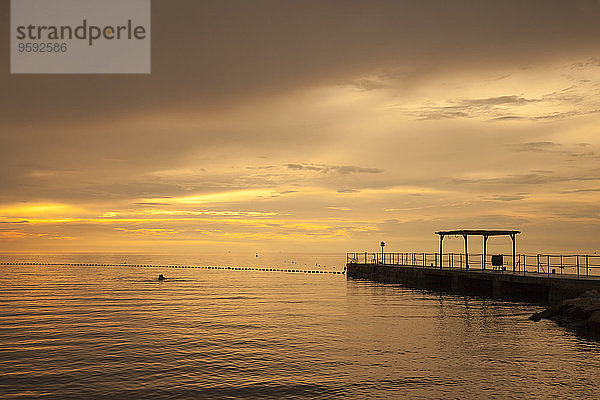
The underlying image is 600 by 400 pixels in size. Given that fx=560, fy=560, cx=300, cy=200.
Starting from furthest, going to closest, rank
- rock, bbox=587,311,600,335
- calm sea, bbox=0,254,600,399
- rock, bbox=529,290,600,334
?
rock, bbox=529,290,600,334 → rock, bbox=587,311,600,335 → calm sea, bbox=0,254,600,399

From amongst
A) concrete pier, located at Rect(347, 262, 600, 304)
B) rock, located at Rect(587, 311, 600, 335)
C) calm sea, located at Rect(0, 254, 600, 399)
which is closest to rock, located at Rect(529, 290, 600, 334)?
rock, located at Rect(587, 311, 600, 335)

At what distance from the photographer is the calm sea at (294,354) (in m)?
20.8

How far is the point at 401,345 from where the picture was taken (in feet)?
97.2

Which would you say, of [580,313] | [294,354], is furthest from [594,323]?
[294,354]

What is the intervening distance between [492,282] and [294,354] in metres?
36.1

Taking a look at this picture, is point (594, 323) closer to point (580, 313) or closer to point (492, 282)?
point (580, 313)

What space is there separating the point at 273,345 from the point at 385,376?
8728 mm

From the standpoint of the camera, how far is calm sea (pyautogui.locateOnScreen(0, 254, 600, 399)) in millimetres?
20844

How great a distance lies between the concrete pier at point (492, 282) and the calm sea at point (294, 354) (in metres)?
2.68

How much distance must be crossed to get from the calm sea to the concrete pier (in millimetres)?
2682

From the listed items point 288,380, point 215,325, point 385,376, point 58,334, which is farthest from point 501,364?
point 58,334

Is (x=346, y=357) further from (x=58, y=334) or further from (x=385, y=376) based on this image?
(x=58, y=334)

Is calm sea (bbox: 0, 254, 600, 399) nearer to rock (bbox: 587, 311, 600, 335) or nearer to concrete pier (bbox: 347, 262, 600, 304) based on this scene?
rock (bbox: 587, 311, 600, 335)

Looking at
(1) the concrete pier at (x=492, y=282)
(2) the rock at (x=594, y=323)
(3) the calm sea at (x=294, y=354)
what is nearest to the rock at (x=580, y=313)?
(2) the rock at (x=594, y=323)
